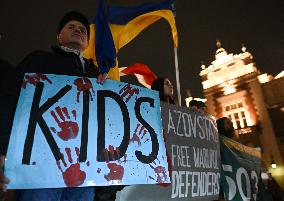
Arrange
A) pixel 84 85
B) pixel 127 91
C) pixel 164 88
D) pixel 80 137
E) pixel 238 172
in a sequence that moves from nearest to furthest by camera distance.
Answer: pixel 80 137, pixel 84 85, pixel 127 91, pixel 238 172, pixel 164 88

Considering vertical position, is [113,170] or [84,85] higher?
[84,85]

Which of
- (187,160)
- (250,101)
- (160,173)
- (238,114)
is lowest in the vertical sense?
(160,173)

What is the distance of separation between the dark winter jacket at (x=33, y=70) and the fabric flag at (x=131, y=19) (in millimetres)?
2509

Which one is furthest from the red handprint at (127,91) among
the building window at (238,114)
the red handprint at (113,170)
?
the building window at (238,114)

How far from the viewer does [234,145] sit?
14.2ft

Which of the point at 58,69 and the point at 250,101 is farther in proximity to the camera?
the point at 250,101

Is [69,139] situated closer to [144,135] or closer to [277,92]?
[144,135]

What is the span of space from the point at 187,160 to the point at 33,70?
199cm

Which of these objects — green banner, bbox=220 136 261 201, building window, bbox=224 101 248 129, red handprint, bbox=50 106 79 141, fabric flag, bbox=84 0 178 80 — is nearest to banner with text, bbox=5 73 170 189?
red handprint, bbox=50 106 79 141

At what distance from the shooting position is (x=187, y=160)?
3.26 meters

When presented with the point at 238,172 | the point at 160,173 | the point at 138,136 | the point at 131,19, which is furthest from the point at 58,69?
the point at 131,19

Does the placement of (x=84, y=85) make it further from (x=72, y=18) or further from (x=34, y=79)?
(x=72, y=18)

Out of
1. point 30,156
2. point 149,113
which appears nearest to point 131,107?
point 149,113

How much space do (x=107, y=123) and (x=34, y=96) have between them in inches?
21.6
